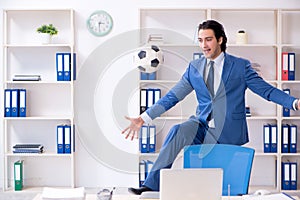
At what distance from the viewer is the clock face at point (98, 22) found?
516cm

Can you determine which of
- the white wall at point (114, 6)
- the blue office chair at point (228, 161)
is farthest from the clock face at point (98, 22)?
the blue office chair at point (228, 161)

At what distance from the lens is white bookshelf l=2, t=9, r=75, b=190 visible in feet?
17.0

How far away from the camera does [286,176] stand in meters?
5.06

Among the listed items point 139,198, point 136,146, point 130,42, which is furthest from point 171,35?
point 139,198

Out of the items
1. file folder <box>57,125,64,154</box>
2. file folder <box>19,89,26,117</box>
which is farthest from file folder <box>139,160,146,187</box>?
file folder <box>19,89,26,117</box>

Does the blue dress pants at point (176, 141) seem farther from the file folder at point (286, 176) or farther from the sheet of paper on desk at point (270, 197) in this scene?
the file folder at point (286, 176)

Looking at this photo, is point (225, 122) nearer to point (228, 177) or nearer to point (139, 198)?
point (228, 177)

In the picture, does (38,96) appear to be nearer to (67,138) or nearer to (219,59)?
(67,138)

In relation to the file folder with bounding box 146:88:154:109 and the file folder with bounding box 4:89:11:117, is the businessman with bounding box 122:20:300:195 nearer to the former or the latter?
the file folder with bounding box 146:88:154:109

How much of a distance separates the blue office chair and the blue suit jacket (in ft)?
1.85

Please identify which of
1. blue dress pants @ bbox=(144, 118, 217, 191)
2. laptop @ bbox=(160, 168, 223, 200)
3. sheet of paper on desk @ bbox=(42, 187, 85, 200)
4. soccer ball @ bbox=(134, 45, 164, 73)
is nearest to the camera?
laptop @ bbox=(160, 168, 223, 200)

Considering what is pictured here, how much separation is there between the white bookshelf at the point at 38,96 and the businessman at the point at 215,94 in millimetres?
1787

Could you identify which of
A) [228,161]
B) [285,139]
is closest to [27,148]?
[285,139]

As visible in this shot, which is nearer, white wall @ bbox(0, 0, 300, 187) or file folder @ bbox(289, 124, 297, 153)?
file folder @ bbox(289, 124, 297, 153)
